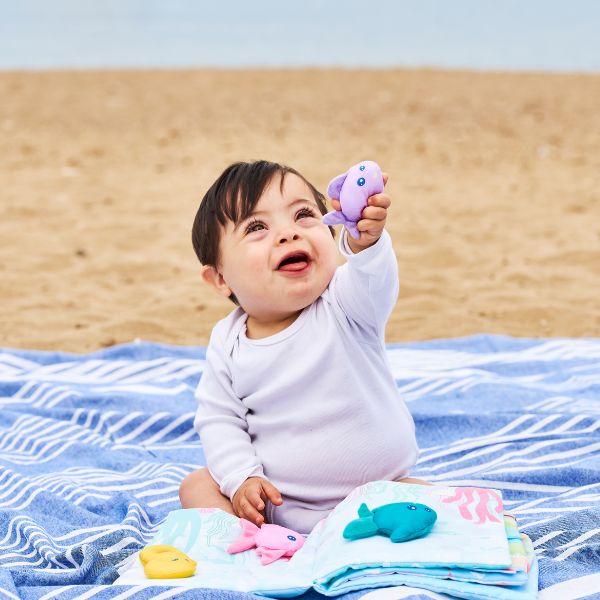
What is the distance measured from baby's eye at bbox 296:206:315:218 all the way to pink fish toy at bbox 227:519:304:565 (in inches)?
30.1

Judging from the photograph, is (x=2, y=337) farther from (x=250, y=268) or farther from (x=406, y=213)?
(x=406, y=213)

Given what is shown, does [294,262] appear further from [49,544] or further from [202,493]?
[49,544]

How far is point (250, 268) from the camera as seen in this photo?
2555 millimetres

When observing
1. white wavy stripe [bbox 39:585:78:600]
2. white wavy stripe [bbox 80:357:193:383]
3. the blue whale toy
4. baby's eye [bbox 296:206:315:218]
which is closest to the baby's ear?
baby's eye [bbox 296:206:315:218]

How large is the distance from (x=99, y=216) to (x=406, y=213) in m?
2.12

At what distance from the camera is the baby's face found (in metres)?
A: 2.54

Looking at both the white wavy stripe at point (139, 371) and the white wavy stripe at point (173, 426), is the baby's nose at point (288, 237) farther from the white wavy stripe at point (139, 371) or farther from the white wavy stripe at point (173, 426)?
the white wavy stripe at point (139, 371)

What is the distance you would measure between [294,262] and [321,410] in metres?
0.37

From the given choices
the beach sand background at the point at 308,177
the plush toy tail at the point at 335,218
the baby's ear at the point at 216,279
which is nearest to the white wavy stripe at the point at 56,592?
the baby's ear at the point at 216,279

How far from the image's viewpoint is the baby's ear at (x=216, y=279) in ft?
8.96

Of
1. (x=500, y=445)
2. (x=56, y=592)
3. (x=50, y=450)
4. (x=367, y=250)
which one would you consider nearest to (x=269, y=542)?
(x=56, y=592)

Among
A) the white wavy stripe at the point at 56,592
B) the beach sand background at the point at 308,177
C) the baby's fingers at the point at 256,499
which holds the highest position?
the beach sand background at the point at 308,177

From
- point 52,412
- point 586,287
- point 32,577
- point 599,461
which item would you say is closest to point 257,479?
point 32,577

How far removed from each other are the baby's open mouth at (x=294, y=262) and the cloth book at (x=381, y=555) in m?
0.56
